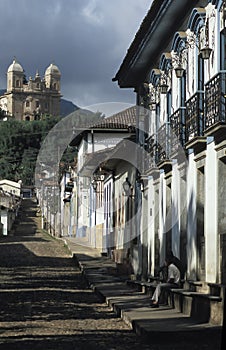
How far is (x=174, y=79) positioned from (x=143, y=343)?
7.20m

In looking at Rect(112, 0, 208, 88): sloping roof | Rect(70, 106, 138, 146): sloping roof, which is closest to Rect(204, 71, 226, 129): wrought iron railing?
Rect(112, 0, 208, 88): sloping roof

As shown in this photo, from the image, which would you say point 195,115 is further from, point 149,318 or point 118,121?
point 118,121

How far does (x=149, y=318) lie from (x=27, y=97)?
592ft

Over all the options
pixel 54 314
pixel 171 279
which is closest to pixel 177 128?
pixel 171 279

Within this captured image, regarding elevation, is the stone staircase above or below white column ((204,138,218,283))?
below

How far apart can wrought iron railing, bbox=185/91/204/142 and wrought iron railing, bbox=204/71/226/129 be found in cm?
50

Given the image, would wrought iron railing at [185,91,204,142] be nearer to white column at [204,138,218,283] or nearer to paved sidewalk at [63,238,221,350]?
white column at [204,138,218,283]

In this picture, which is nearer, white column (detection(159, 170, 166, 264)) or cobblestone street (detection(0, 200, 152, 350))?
cobblestone street (detection(0, 200, 152, 350))

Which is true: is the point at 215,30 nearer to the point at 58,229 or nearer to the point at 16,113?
the point at 58,229

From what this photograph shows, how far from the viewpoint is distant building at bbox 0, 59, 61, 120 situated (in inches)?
7362

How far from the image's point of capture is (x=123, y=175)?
94.4 feet

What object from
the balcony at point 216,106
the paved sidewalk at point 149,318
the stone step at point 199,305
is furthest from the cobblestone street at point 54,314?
the balcony at point 216,106

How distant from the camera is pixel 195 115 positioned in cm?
1430

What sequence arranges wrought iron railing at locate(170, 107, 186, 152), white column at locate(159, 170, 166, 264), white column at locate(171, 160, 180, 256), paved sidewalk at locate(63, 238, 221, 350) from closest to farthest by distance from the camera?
paved sidewalk at locate(63, 238, 221, 350) < wrought iron railing at locate(170, 107, 186, 152) < white column at locate(171, 160, 180, 256) < white column at locate(159, 170, 166, 264)
